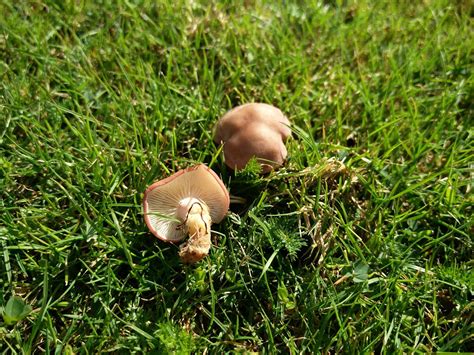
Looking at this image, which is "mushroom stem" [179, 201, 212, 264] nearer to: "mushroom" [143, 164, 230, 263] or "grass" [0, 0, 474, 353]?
"mushroom" [143, 164, 230, 263]

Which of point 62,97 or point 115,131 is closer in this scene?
point 115,131

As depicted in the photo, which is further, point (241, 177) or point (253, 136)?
point (241, 177)

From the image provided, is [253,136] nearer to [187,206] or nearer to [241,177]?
[241,177]

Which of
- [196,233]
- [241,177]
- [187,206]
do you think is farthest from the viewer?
[241,177]

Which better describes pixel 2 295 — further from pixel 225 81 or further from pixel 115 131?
pixel 225 81

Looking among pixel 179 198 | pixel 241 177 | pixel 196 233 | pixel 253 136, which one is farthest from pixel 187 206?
pixel 253 136

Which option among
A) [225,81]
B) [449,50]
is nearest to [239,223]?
[225,81]

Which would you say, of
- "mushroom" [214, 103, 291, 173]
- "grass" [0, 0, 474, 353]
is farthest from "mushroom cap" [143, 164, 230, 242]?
"mushroom" [214, 103, 291, 173]
